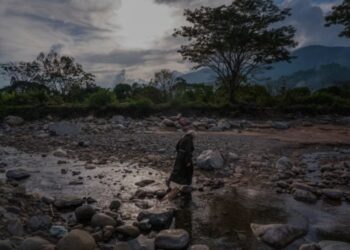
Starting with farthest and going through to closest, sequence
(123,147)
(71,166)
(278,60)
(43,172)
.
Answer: (278,60), (123,147), (71,166), (43,172)

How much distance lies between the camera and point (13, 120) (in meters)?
24.6

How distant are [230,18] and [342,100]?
1066cm

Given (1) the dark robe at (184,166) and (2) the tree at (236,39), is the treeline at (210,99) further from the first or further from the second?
(1) the dark robe at (184,166)

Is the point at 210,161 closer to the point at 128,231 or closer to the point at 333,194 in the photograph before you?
the point at 333,194

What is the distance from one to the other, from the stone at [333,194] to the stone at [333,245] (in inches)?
112

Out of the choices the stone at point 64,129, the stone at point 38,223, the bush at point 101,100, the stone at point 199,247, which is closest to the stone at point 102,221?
the stone at point 38,223

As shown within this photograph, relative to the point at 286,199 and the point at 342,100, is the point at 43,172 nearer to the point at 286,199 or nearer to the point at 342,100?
the point at 286,199

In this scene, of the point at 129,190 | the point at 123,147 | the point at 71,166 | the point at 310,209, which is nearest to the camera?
the point at 310,209

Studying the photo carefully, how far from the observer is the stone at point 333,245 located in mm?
5605

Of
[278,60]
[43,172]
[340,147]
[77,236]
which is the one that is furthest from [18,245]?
[278,60]

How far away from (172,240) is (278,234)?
6.22 feet

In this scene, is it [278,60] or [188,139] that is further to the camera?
[278,60]

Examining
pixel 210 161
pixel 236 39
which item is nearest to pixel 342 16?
pixel 236 39

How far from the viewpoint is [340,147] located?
15.7 m
